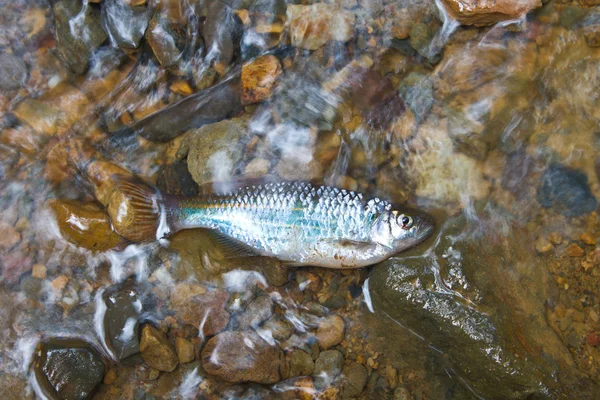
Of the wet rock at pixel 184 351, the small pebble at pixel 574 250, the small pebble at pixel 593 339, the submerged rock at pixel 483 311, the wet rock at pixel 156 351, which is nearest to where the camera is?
the submerged rock at pixel 483 311

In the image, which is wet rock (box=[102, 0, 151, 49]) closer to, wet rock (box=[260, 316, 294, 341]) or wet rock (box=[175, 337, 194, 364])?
wet rock (box=[175, 337, 194, 364])

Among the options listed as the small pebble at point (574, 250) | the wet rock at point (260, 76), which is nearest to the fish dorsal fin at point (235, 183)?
the wet rock at point (260, 76)

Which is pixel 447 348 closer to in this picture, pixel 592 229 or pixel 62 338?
pixel 592 229

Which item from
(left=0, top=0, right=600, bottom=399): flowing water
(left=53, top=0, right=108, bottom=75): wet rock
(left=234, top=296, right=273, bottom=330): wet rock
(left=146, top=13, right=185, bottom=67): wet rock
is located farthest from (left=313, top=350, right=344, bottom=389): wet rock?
(left=53, top=0, right=108, bottom=75): wet rock

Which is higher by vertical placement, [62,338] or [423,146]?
[423,146]

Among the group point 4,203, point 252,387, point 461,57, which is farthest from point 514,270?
point 4,203

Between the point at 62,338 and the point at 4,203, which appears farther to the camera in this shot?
the point at 4,203

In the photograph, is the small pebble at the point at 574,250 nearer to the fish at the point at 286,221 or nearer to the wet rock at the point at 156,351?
the fish at the point at 286,221
